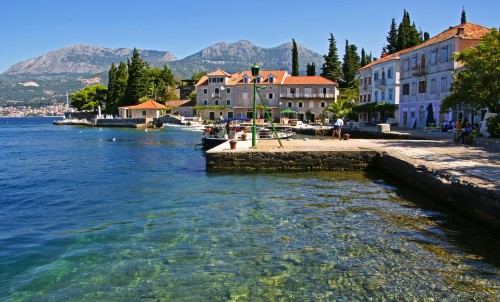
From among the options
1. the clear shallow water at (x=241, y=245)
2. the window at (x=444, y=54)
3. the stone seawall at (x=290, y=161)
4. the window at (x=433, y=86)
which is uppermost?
the window at (x=444, y=54)

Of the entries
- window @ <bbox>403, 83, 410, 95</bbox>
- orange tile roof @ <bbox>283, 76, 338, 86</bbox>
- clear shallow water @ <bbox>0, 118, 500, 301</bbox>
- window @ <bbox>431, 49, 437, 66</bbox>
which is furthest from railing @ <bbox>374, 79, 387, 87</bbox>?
clear shallow water @ <bbox>0, 118, 500, 301</bbox>

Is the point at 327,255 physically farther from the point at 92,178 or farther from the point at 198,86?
the point at 198,86

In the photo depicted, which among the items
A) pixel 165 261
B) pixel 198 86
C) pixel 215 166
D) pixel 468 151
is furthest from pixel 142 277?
pixel 198 86

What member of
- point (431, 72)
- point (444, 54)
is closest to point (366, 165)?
point (444, 54)

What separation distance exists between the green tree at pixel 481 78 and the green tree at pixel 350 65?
6668 cm

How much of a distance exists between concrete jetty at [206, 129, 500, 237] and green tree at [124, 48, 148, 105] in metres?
76.2

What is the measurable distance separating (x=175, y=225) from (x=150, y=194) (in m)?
5.04

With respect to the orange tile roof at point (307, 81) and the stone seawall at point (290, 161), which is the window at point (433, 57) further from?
the orange tile roof at point (307, 81)

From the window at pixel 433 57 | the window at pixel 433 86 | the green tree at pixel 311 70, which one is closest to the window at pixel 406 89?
the window at pixel 433 86

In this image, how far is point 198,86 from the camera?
91625 millimetres

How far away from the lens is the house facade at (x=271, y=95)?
85312 mm

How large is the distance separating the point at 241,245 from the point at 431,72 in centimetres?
3917

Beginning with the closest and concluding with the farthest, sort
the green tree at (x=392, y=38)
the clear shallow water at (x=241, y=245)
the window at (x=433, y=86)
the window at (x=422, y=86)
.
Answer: the clear shallow water at (x=241, y=245), the window at (x=433, y=86), the window at (x=422, y=86), the green tree at (x=392, y=38)

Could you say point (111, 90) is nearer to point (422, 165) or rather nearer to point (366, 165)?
point (366, 165)
